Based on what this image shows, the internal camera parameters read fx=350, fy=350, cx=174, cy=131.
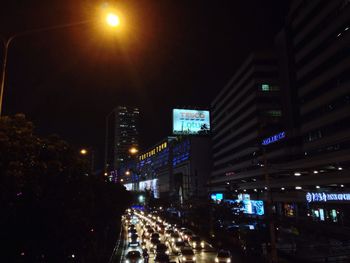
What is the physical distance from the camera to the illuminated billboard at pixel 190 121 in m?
139

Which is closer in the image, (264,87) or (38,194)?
(38,194)

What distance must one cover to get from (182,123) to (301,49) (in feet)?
265

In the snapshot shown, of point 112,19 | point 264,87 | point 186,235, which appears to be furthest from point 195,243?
point 264,87

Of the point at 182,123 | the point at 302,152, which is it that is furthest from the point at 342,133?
the point at 182,123

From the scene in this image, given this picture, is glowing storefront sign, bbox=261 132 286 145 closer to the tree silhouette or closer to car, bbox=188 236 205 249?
car, bbox=188 236 205 249

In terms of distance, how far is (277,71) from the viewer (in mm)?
85500

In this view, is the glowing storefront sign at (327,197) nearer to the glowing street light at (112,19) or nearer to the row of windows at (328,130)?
the row of windows at (328,130)

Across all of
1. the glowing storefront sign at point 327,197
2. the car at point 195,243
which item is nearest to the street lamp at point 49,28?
the car at point 195,243

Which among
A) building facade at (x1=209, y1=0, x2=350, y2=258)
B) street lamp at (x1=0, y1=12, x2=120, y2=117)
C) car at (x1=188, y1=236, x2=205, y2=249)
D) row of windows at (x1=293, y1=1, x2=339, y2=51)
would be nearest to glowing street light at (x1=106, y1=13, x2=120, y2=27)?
street lamp at (x1=0, y1=12, x2=120, y2=117)

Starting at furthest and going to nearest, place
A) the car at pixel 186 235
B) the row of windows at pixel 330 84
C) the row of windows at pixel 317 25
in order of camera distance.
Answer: the row of windows at pixel 317 25
the car at pixel 186 235
the row of windows at pixel 330 84

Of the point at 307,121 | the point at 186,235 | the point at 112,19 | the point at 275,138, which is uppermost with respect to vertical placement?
the point at 307,121

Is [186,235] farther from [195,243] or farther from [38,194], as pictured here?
[38,194]

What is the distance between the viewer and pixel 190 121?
470 feet

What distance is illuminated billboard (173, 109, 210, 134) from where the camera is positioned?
139 m
